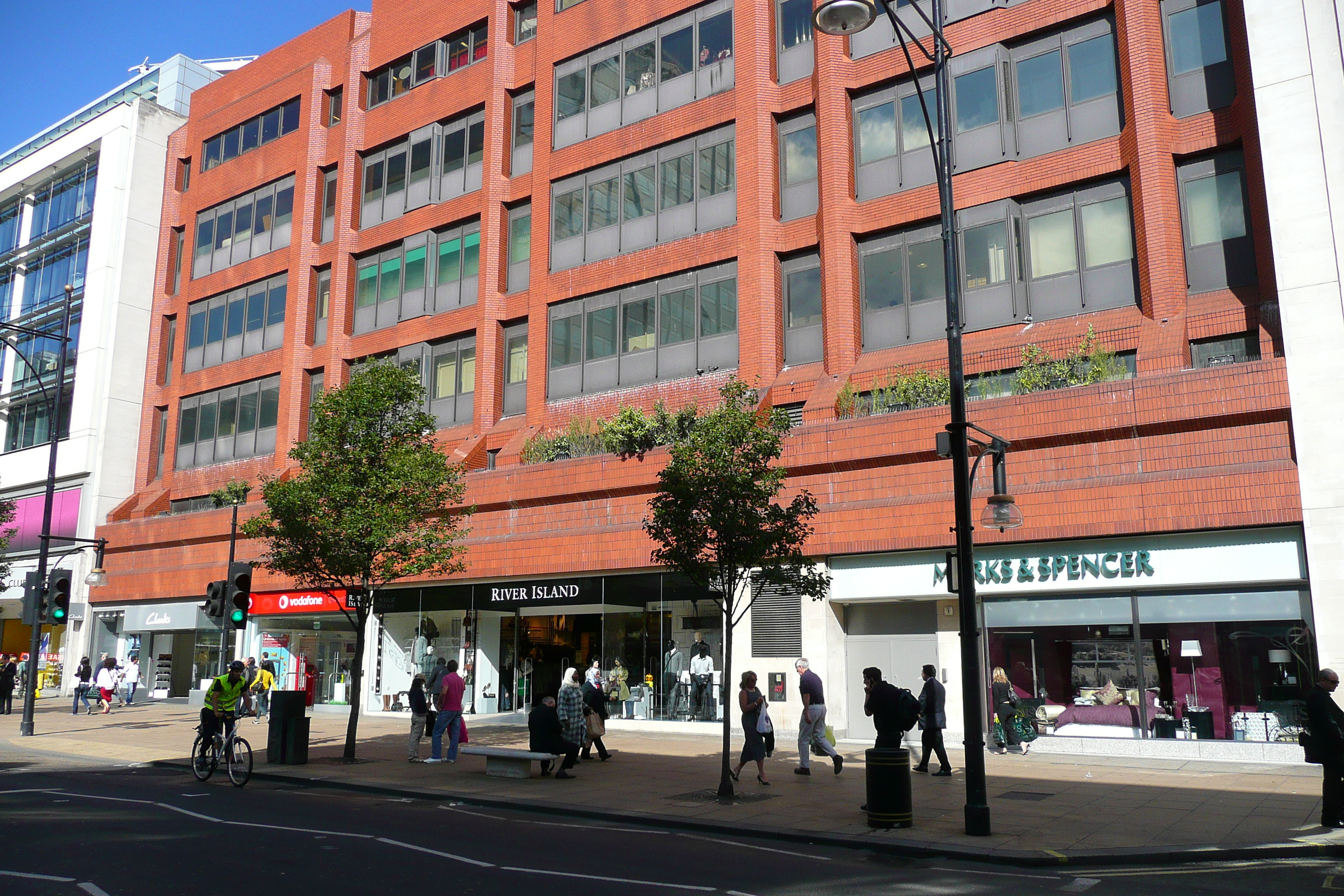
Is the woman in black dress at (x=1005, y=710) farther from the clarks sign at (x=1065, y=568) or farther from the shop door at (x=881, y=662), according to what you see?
the shop door at (x=881, y=662)

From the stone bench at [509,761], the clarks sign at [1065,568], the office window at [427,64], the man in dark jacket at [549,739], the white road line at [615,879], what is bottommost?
the white road line at [615,879]

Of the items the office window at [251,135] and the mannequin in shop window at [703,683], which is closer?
the mannequin in shop window at [703,683]

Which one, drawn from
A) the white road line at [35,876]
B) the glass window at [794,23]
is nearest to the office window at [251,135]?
the glass window at [794,23]

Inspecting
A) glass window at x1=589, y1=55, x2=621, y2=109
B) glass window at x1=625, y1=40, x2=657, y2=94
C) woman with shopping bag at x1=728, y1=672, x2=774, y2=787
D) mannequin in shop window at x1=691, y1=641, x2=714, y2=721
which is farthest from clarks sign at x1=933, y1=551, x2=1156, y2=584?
glass window at x1=589, y1=55, x2=621, y2=109

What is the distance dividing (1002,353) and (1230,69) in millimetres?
7208

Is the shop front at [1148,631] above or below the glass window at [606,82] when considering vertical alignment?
below

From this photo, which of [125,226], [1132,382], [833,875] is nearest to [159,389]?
[125,226]

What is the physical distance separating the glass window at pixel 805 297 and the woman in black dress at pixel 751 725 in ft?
41.0

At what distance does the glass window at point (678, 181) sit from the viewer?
93.4ft

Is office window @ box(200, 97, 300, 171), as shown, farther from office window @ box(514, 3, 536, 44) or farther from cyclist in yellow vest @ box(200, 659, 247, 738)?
cyclist in yellow vest @ box(200, 659, 247, 738)

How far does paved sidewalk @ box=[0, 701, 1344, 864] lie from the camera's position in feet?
36.4

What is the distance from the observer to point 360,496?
2005 centimetres

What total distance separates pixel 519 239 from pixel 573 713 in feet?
60.4

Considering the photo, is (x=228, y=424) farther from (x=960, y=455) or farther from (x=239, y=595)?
(x=960, y=455)
